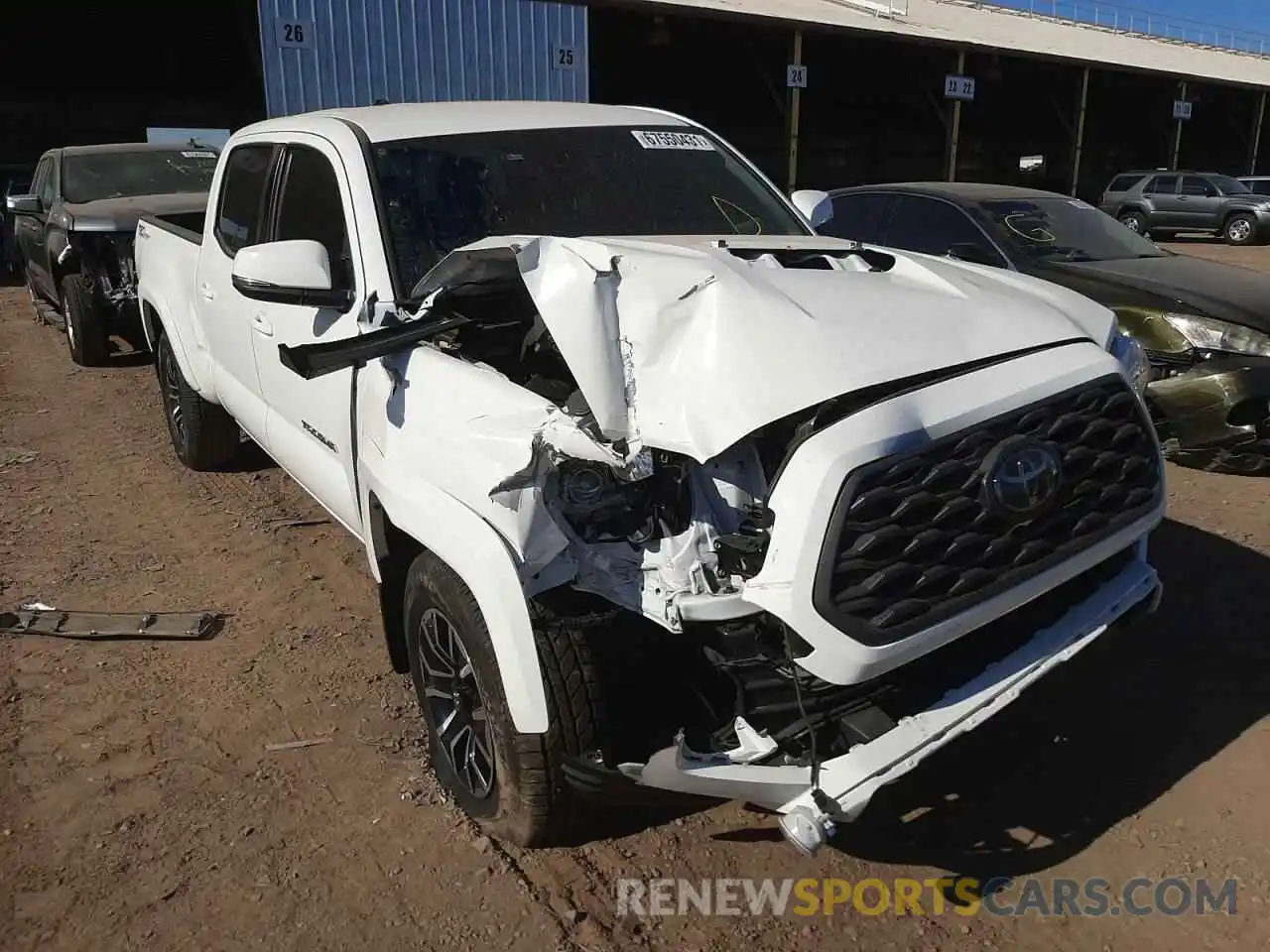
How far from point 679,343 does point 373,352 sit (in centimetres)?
89

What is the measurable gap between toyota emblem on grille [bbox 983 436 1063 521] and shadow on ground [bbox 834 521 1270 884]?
53cm

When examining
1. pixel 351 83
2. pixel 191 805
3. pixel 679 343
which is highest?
pixel 351 83

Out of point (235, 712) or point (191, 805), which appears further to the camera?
point (235, 712)

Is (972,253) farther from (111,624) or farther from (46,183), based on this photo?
(46,183)

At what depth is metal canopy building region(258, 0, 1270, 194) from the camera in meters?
16.9

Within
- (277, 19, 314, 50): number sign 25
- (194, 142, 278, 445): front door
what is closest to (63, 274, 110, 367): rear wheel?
(194, 142, 278, 445): front door

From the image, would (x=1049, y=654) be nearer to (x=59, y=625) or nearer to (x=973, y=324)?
(x=973, y=324)

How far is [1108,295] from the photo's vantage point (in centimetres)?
610

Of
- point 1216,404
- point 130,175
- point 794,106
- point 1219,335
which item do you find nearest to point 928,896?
point 1216,404

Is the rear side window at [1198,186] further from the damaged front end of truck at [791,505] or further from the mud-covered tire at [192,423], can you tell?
the damaged front end of truck at [791,505]

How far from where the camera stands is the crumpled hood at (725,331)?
2293mm

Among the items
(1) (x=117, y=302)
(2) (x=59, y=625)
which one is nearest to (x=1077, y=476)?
(2) (x=59, y=625)

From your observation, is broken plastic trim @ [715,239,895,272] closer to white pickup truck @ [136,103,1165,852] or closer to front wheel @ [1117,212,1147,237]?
white pickup truck @ [136,103,1165,852]

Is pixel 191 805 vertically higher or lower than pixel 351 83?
lower
